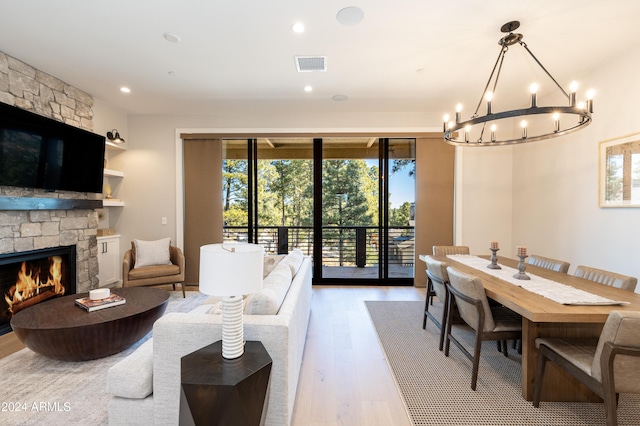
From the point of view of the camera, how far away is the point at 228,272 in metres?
1.37

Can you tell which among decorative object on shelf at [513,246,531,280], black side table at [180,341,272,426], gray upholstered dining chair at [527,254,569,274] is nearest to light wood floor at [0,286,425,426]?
black side table at [180,341,272,426]

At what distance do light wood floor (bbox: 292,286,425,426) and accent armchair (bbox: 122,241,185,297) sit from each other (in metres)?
2.08

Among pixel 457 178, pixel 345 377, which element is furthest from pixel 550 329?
pixel 457 178

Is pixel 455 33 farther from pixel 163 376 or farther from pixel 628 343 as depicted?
pixel 163 376

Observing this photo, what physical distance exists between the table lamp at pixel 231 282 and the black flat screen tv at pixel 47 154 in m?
3.04

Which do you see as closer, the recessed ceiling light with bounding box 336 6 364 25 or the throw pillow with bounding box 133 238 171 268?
the recessed ceiling light with bounding box 336 6 364 25

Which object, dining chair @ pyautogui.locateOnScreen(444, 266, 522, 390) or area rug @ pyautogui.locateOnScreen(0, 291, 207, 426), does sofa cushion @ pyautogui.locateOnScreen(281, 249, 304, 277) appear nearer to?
dining chair @ pyautogui.locateOnScreen(444, 266, 522, 390)

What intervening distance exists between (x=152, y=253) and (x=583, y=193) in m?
5.71

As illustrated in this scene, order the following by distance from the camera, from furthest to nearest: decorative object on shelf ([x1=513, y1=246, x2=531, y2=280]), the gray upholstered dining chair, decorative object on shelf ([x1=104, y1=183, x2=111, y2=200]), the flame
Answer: decorative object on shelf ([x1=104, y1=183, x2=111, y2=200]) < the flame < the gray upholstered dining chair < decorative object on shelf ([x1=513, y1=246, x2=531, y2=280])

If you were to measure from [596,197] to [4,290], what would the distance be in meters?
6.55

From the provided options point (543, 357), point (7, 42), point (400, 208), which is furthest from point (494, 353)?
point (7, 42)

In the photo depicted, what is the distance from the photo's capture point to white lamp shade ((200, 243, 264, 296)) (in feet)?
4.48

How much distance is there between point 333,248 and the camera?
494 centimetres

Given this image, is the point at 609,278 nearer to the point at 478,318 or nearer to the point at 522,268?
the point at 522,268
